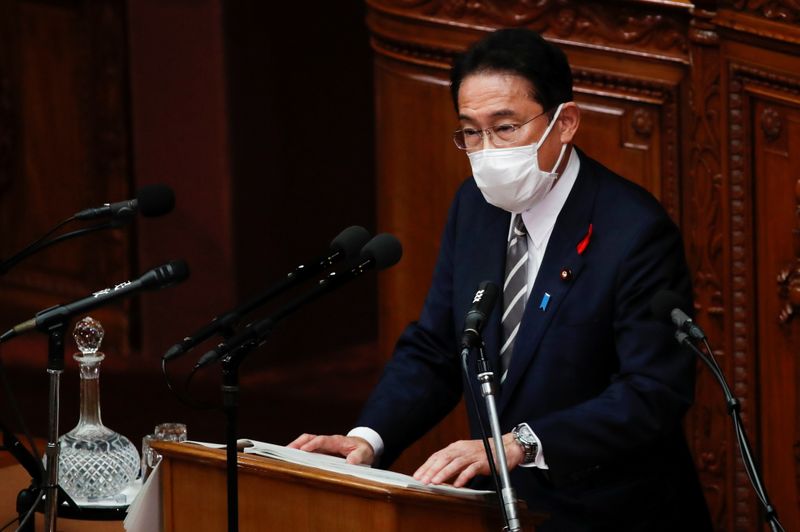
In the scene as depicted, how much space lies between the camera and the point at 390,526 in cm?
271

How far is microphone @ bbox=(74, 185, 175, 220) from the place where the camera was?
10.2 feet

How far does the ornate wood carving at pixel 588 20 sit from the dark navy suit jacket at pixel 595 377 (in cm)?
157

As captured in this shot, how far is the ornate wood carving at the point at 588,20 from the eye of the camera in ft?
16.3

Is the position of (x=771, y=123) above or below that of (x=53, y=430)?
above

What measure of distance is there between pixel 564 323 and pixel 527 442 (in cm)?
34

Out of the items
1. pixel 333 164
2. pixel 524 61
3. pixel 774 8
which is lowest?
pixel 524 61

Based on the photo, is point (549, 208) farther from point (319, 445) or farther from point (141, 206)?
point (141, 206)

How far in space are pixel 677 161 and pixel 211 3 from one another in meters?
2.81

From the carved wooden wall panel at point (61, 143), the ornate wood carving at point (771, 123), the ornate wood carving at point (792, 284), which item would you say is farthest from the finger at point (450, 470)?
the carved wooden wall panel at point (61, 143)

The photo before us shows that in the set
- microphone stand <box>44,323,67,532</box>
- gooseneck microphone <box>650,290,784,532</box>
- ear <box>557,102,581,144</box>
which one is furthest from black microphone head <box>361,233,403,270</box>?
ear <box>557,102,581,144</box>

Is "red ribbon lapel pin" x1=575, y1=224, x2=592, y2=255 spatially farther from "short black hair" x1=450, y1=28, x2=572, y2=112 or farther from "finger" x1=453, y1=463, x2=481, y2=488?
"finger" x1=453, y1=463, x2=481, y2=488

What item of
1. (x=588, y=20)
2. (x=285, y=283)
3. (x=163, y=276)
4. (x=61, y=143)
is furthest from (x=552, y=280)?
(x=61, y=143)

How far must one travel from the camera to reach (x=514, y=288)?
137 inches

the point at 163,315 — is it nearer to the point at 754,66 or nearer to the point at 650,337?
the point at 754,66
